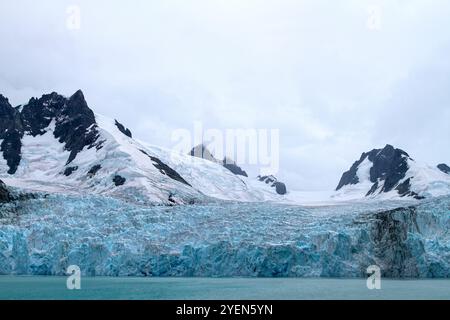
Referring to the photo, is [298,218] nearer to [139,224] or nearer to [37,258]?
[139,224]

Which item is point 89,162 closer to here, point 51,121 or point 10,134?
point 10,134

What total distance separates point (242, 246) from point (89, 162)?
62178mm

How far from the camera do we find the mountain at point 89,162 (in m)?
84.8

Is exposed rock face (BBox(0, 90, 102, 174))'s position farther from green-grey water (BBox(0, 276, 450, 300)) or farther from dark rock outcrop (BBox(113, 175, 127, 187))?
green-grey water (BBox(0, 276, 450, 300))

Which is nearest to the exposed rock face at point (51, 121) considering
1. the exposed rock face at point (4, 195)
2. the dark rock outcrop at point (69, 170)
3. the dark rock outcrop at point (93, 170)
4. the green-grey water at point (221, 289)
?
the dark rock outcrop at point (69, 170)

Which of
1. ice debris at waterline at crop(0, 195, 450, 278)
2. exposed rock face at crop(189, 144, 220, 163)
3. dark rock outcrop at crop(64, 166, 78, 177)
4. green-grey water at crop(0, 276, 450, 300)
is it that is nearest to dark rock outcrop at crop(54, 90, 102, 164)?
dark rock outcrop at crop(64, 166, 78, 177)

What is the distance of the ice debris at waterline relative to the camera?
42.5 metres

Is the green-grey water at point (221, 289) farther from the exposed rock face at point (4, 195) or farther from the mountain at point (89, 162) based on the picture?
the mountain at point (89, 162)

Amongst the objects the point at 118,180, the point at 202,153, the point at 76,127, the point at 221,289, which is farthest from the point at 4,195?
the point at 202,153

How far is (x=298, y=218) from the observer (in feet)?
170

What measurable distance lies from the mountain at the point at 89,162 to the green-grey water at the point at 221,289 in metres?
36.0

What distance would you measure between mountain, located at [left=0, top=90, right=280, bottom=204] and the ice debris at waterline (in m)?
27.5

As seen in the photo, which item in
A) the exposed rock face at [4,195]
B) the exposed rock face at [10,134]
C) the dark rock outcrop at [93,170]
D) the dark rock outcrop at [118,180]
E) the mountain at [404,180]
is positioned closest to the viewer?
the exposed rock face at [4,195]
